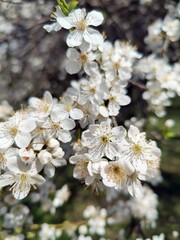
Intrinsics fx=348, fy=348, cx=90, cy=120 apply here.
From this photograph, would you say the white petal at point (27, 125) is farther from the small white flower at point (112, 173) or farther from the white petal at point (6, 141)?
the small white flower at point (112, 173)

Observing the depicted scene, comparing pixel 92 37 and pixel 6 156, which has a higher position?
pixel 92 37

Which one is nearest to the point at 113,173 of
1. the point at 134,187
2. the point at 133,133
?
the point at 134,187

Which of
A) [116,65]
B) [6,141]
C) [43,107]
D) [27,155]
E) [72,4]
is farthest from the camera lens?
[116,65]

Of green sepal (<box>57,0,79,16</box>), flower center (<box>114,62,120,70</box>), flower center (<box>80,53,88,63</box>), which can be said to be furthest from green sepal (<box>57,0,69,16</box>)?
flower center (<box>114,62,120,70</box>)

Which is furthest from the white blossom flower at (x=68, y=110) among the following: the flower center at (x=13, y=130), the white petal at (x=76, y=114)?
the flower center at (x=13, y=130)

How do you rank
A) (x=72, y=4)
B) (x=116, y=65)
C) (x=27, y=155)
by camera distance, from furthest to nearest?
(x=116, y=65)
(x=72, y=4)
(x=27, y=155)

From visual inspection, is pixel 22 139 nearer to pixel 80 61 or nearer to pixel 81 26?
pixel 80 61

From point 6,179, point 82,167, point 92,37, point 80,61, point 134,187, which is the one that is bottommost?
point 134,187
